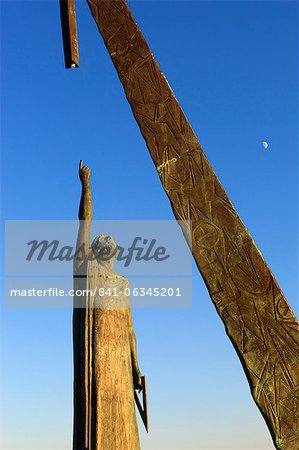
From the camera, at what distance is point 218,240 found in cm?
561

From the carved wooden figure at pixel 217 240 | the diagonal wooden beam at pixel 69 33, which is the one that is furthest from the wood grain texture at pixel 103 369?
the diagonal wooden beam at pixel 69 33

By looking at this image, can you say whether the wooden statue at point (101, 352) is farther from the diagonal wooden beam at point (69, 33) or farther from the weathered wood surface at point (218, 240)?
the diagonal wooden beam at point (69, 33)

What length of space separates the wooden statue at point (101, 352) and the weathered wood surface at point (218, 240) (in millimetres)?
907

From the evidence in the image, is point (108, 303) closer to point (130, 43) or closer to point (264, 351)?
point (264, 351)

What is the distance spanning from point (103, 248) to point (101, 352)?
0.99 m

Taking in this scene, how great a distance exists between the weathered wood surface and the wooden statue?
91cm

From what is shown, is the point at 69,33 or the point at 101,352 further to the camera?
the point at 69,33

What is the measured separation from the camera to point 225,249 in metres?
5.57

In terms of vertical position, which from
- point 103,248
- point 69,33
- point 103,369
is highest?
point 69,33

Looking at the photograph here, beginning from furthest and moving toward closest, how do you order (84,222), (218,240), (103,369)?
(84,222), (103,369), (218,240)

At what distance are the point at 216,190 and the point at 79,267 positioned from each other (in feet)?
5.03

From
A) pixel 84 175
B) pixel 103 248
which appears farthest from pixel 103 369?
pixel 84 175

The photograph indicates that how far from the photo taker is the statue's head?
6273 millimetres

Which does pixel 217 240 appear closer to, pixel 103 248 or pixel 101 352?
pixel 103 248
